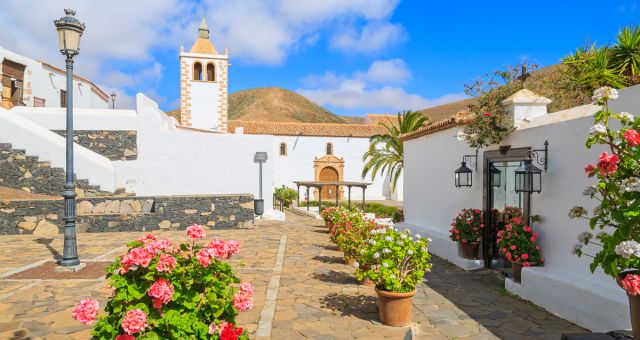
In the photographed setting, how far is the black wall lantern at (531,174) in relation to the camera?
6027mm

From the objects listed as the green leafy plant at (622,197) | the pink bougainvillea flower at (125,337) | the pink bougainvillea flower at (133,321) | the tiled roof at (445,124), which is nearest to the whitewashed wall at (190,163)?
the tiled roof at (445,124)

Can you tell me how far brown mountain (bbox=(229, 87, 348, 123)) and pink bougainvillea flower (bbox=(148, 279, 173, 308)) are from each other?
84813 millimetres

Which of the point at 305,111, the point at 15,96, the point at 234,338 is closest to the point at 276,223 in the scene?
the point at 234,338

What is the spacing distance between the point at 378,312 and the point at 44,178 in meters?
12.9

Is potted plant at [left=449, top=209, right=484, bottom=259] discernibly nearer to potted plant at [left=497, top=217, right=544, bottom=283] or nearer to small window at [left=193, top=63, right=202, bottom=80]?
potted plant at [left=497, top=217, right=544, bottom=283]

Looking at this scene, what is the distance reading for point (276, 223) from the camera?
14.9 meters

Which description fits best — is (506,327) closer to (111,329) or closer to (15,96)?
(111,329)

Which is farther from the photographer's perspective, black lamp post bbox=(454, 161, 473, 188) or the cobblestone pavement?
black lamp post bbox=(454, 161, 473, 188)

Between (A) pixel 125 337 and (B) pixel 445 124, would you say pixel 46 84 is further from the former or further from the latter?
(A) pixel 125 337

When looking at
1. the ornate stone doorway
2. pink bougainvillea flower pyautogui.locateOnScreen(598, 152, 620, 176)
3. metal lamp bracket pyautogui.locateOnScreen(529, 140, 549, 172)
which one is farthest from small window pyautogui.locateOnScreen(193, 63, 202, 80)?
pink bougainvillea flower pyautogui.locateOnScreen(598, 152, 620, 176)

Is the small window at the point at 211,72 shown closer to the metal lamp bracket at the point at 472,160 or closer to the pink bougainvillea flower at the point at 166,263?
the metal lamp bracket at the point at 472,160

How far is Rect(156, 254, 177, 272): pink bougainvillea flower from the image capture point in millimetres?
2844

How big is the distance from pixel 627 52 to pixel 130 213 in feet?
40.9

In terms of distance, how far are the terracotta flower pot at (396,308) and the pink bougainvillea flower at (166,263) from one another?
108 inches
